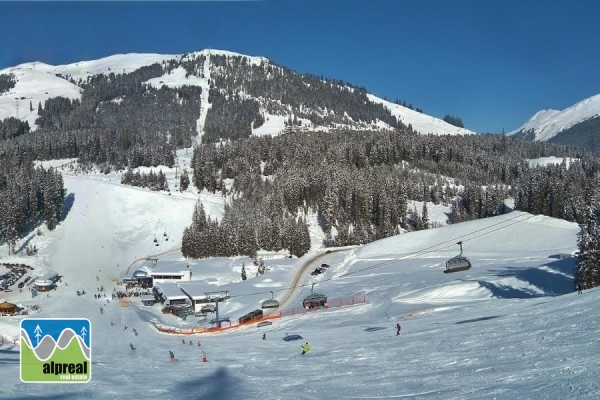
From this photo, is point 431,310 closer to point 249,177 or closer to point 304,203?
point 304,203

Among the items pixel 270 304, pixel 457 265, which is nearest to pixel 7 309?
pixel 270 304

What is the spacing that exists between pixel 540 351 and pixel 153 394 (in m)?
16.8

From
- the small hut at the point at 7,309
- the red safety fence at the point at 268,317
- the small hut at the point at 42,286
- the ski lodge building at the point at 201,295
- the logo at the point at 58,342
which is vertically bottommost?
the red safety fence at the point at 268,317

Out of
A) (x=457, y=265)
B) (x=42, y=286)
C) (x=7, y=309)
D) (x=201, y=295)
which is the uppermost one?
(x=42, y=286)

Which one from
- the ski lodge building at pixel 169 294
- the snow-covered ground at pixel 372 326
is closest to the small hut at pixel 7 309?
the snow-covered ground at pixel 372 326

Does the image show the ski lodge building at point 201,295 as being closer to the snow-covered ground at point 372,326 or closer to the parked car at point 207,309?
the parked car at point 207,309

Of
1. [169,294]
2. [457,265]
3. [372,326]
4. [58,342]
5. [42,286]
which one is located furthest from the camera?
[42,286]

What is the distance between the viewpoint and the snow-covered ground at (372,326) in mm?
20578

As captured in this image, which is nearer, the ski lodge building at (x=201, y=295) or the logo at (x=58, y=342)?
the logo at (x=58, y=342)

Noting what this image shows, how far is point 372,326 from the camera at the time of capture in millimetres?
40438

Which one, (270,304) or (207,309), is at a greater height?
(270,304)

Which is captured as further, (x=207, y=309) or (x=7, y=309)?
(x=207, y=309)

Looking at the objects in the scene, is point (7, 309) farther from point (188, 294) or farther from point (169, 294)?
point (188, 294)

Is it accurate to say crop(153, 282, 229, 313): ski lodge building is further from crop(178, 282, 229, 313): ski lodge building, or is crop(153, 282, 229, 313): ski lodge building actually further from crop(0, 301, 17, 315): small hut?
crop(0, 301, 17, 315): small hut
